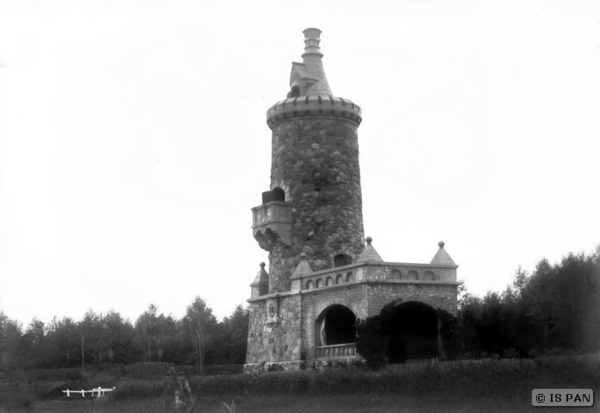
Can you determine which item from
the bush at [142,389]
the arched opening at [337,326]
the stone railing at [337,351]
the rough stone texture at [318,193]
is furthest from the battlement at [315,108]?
the bush at [142,389]

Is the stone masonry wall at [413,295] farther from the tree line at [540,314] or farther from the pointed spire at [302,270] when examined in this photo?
the pointed spire at [302,270]

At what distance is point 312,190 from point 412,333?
693 centimetres

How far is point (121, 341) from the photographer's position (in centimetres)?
6938

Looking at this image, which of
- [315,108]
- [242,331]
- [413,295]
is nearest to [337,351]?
[413,295]

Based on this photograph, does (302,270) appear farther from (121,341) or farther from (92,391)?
(121,341)

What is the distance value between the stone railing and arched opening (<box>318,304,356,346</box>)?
0.55 m

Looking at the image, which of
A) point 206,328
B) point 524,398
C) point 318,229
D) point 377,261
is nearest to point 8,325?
point 206,328

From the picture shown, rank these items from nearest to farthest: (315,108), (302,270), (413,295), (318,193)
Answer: (413,295) < (302,270) < (318,193) < (315,108)

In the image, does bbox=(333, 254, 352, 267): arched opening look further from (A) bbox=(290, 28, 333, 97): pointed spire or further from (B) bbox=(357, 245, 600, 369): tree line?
(A) bbox=(290, 28, 333, 97): pointed spire

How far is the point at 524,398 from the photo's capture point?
2731 cm

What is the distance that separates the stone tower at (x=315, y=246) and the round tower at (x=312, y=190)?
0.04 m

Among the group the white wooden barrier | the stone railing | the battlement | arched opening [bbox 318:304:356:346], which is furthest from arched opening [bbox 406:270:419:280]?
the white wooden barrier

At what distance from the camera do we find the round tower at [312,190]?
129 ft

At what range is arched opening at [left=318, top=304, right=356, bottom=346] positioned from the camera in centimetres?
3766
